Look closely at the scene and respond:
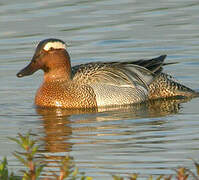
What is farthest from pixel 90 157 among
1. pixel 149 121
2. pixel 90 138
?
pixel 149 121

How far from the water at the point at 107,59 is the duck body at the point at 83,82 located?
0.31m

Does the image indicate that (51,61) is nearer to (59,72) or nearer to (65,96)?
(59,72)

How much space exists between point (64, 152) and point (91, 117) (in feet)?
8.61

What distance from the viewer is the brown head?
13406mm

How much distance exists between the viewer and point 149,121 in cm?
1191

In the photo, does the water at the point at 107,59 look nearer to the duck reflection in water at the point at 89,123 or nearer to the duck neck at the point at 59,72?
the duck reflection in water at the point at 89,123

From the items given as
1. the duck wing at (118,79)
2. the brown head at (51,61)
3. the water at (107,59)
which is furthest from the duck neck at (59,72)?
the water at (107,59)

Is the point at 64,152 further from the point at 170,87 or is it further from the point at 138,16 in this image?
the point at 138,16

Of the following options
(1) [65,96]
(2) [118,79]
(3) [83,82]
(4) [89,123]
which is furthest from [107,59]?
(4) [89,123]

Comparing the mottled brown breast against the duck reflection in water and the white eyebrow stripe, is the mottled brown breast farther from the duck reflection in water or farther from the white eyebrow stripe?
the white eyebrow stripe

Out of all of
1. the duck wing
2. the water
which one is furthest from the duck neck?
the water

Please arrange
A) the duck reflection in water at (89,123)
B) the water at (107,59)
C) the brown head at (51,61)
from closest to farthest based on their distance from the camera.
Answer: the water at (107,59) < the duck reflection in water at (89,123) < the brown head at (51,61)

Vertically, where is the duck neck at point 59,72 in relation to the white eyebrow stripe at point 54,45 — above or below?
below

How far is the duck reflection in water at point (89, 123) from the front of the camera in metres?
10.3
